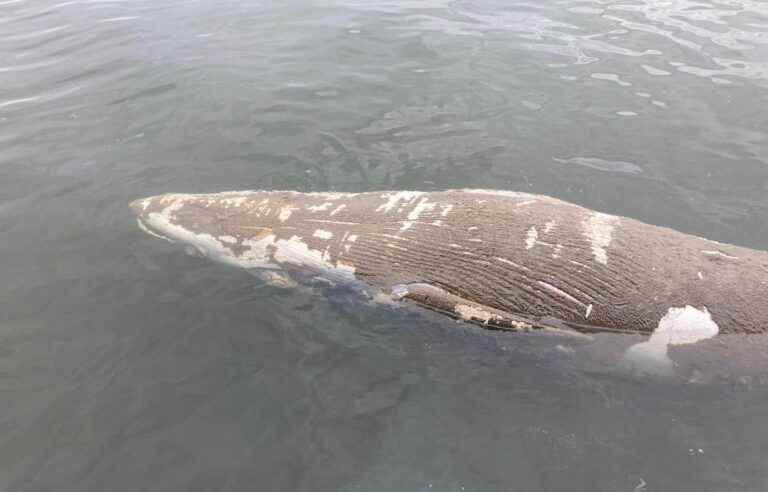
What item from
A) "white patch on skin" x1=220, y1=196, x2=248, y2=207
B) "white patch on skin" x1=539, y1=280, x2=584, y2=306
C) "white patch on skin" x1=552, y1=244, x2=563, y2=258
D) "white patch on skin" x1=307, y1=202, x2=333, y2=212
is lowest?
"white patch on skin" x1=539, y1=280, x2=584, y2=306

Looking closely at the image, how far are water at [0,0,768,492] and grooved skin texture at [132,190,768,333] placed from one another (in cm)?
45

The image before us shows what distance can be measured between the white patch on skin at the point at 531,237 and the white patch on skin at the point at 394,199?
1.18m

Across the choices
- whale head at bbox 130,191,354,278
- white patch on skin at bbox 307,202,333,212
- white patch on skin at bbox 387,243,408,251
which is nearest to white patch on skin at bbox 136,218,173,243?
whale head at bbox 130,191,354,278

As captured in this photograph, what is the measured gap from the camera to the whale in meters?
4.03

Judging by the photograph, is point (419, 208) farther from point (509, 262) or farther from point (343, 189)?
point (343, 189)

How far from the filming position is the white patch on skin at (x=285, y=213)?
5.36 m

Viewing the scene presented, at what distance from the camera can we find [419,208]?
5.00m

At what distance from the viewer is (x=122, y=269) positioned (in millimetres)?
6145

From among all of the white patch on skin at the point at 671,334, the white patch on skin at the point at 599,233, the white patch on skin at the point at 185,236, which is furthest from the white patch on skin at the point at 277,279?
the white patch on skin at the point at 671,334

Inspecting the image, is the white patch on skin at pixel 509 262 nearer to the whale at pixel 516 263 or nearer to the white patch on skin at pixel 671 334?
the whale at pixel 516 263

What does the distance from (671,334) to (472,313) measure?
1419 millimetres

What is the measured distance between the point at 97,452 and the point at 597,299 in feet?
12.6

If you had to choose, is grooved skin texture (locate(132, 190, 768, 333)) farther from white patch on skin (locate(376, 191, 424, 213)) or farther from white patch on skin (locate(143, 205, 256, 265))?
white patch on skin (locate(143, 205, 256, 265))

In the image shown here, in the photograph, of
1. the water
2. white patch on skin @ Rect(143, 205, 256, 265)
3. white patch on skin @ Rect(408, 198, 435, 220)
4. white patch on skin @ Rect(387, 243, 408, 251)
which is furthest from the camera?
white patch on skin @ Rect(143, 205, 256, 265)
